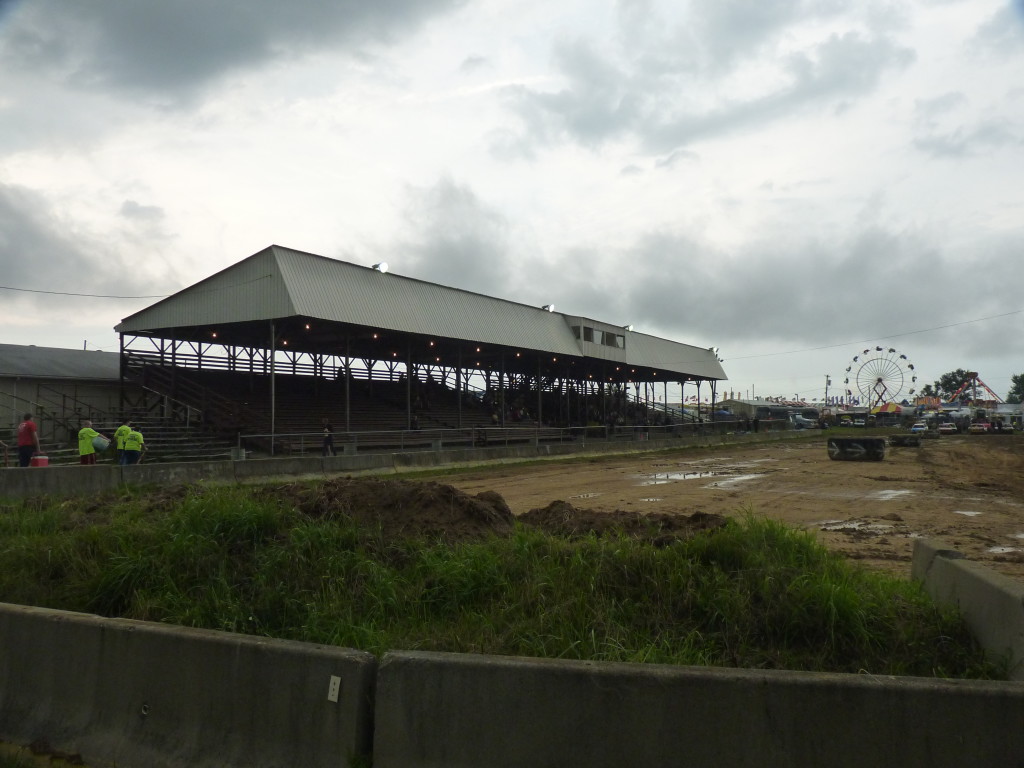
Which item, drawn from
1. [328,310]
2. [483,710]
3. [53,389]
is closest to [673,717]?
[483,710]

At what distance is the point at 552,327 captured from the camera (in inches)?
1971

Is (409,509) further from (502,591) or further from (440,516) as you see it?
(502,591)

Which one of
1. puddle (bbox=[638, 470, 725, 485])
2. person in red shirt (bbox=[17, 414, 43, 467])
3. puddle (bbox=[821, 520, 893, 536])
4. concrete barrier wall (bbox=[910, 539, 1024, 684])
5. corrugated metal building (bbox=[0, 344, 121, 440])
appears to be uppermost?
corrugated metal building (bbox=[0, 344, 121, 440])

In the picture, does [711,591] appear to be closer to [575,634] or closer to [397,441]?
[575,634]

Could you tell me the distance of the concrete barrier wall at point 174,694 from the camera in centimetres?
402

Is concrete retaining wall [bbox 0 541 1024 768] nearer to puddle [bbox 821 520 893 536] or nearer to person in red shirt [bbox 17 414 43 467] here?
puddle [bbox 821 520 893 536]

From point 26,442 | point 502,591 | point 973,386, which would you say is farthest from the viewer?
point 973,386

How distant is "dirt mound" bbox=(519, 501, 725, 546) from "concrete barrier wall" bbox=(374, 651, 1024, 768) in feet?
8.98

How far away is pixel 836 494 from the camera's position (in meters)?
18.0

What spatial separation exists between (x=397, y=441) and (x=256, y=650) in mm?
30492

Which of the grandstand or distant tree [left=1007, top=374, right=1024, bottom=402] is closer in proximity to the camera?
the grandstand

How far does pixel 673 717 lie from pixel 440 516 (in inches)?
150

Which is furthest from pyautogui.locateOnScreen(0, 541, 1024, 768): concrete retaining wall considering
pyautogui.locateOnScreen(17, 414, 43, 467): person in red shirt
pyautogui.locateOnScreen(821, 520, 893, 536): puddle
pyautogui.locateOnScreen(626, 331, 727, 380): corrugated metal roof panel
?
pyautogui.locateOnScreen(626, 331, 727, 380): corrugated metal roof panel

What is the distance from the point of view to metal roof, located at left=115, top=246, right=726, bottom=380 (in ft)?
106
